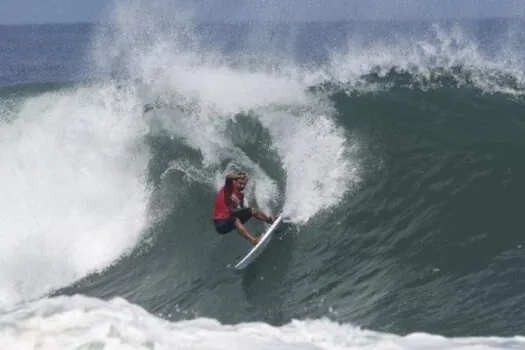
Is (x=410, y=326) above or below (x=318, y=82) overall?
below

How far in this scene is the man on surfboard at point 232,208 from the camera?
35.6 feet

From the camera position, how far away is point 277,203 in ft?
40.3

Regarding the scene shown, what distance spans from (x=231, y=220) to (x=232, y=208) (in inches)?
7.0

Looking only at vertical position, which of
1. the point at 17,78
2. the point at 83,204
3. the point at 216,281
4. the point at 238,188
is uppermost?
the point at 17,78

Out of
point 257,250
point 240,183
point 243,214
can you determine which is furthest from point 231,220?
point 257,250

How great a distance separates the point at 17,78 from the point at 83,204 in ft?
86.6

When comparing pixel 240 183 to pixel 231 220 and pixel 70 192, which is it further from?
pixel 70 192

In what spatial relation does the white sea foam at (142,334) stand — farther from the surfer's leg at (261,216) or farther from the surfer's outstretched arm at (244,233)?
the surfer's leg at (261,216)

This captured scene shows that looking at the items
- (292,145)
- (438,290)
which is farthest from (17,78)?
(438,290)

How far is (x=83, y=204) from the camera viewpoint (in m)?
14.5

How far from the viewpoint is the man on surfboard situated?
10844 mm

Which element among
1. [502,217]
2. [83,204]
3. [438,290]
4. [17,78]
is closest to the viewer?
[438,290]

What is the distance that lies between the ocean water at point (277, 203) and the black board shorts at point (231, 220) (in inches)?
19.2

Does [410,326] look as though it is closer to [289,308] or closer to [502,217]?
[289,308]
